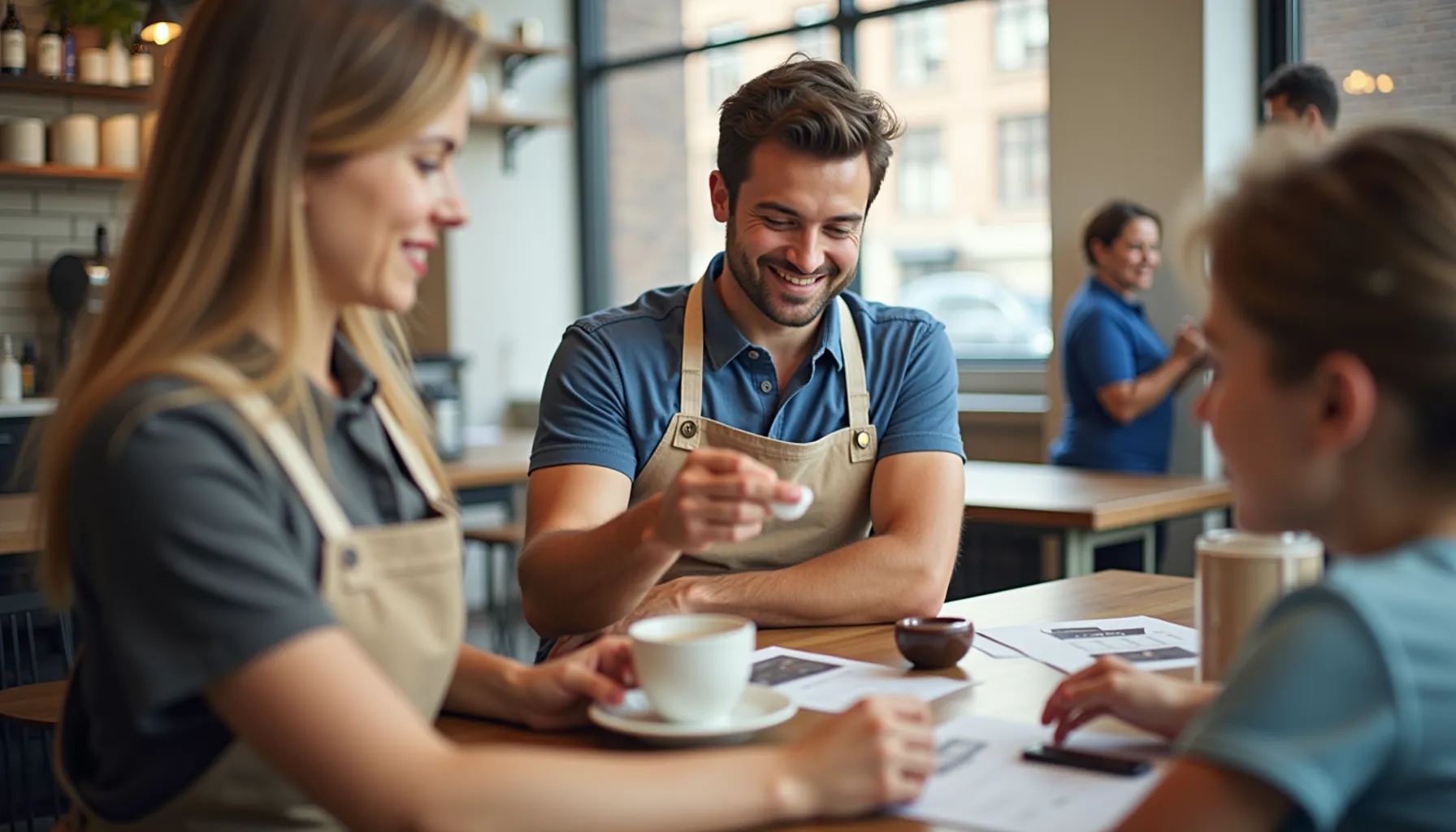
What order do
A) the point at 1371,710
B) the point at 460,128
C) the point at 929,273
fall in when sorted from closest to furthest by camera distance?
the point at 1371,710 → the point at 460,128 → the point at 929,273

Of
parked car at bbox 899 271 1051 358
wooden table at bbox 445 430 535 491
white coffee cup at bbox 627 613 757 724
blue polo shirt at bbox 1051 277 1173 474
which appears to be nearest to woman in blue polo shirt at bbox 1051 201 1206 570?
blue polo shirt at bbox 1051 277 1173 474

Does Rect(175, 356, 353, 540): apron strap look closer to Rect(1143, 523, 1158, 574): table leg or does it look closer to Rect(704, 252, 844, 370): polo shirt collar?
Rect(704, 252, 844, 370): polo shirt collar

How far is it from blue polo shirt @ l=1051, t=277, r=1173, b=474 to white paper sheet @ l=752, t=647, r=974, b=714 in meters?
3.04

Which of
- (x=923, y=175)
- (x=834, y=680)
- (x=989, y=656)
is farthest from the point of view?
(x=923, y=175)

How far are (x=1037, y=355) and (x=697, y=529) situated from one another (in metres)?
4.54

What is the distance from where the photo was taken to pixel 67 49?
5.44 meters

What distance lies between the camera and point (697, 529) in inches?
53.8

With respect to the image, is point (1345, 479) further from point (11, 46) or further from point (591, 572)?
point (11, 46)

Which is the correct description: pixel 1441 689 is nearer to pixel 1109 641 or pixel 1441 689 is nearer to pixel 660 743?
pixel 660 743

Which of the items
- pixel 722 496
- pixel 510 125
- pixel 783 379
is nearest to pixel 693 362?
pixel 783 379

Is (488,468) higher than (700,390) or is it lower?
lower

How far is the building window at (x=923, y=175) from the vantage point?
6.03 meters

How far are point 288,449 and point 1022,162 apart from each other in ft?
16.4

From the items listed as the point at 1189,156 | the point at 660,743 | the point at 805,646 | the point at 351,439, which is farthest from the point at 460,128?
the point at 1189,156
